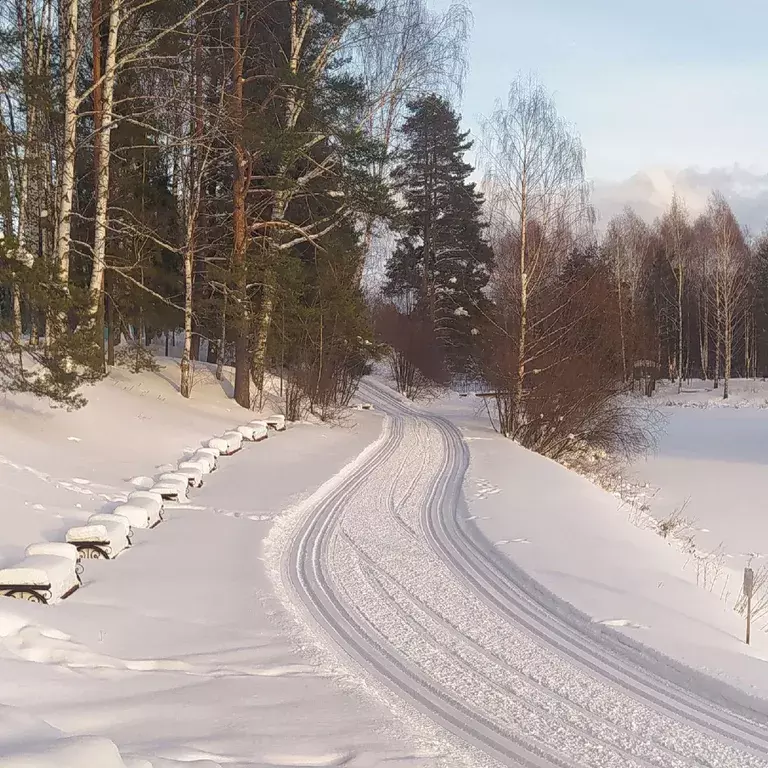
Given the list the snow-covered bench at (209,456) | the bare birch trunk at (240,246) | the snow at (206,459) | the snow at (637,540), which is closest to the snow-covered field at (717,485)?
the snow at (637,540)

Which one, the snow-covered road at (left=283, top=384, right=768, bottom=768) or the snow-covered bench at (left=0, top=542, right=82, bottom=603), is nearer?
the snow-covered road at (left=283, top=384, right=768, bottom=768)

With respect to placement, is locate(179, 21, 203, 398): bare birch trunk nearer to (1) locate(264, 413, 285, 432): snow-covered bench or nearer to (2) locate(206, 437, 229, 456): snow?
(1) locate(264, 413, 285, 432): snow-covered bench

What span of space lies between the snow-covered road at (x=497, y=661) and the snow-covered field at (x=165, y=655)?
51 centimetres

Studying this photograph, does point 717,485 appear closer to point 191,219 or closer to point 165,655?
point 191,219

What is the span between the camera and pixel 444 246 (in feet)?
130

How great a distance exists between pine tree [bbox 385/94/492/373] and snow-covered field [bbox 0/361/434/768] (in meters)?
29.3

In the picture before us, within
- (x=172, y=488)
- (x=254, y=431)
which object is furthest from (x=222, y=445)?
(x=172, y=488)

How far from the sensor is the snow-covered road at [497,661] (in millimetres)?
4059

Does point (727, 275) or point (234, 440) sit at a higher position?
point (727, 275)

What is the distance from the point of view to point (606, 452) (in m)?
20.4

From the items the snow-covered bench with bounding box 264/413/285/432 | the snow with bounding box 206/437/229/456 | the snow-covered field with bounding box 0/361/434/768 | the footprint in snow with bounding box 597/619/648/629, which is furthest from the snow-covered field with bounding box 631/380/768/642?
the snow-covered bench with bounding box 264/413/285/432

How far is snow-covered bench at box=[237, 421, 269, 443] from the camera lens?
15891 mm

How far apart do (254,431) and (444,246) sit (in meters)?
26.1

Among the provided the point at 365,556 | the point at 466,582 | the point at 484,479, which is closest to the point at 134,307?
the point at 484,479
